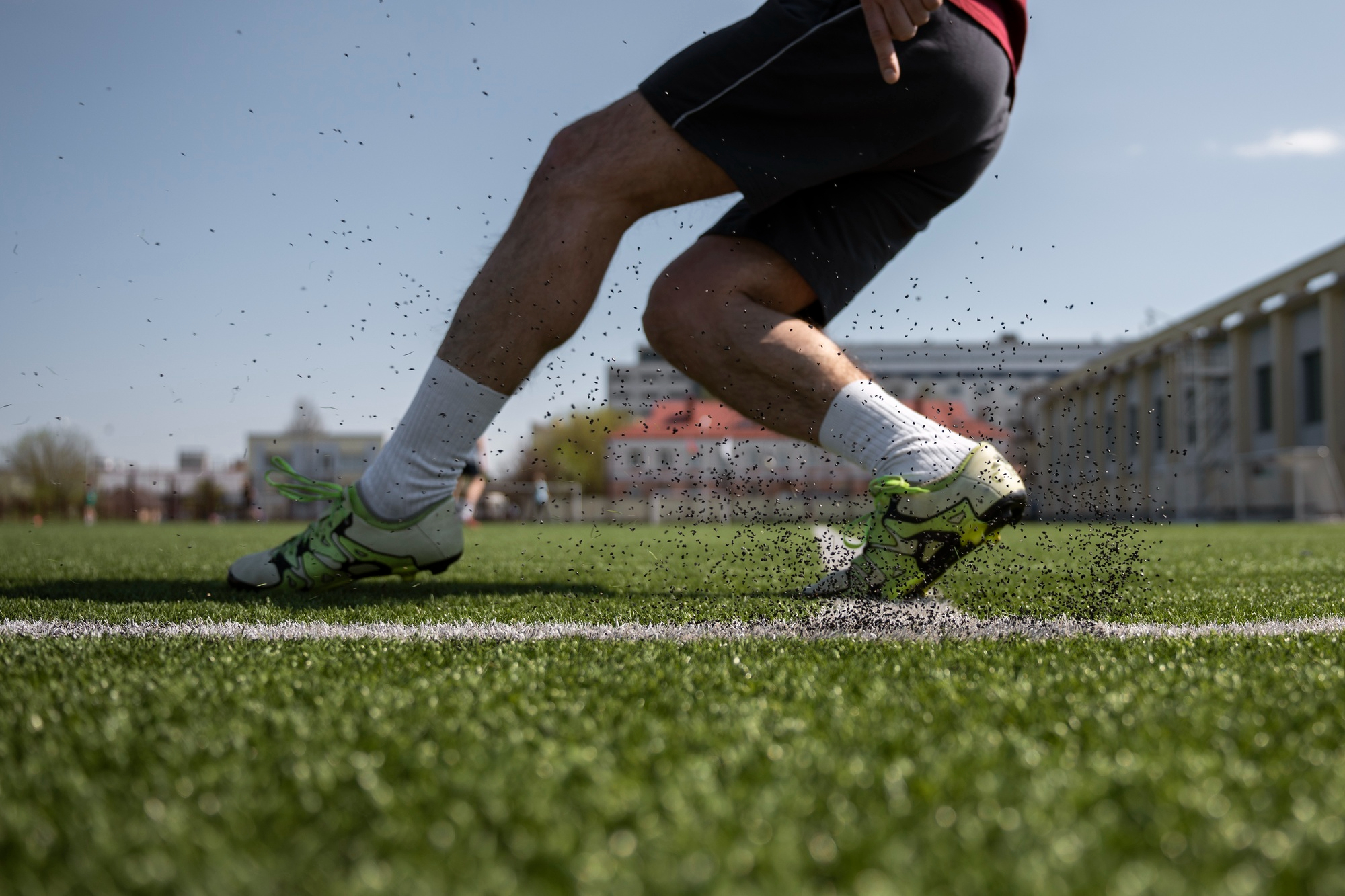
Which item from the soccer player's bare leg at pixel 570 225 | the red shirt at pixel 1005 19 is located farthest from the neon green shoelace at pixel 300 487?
the red shirt at pixel 1005 19

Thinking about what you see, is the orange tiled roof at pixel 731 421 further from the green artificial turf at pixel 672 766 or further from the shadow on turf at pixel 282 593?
the green artificial turf at pixel 672 766

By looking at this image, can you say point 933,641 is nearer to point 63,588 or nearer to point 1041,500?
point 1041,500

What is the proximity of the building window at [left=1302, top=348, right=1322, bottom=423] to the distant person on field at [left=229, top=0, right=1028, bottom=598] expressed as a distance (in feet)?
78.7

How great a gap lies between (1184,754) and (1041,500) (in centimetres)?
219

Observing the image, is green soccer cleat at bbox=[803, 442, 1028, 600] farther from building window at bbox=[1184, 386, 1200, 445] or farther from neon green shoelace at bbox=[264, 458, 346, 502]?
building window at bbox=[1184, 386, 1200, 445]

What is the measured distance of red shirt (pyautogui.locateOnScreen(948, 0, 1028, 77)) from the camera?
6.84ft

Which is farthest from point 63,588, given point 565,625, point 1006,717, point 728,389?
point 1006,717

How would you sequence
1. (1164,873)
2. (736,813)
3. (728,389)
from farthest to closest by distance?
(728,389), (736,813), (1164,873)

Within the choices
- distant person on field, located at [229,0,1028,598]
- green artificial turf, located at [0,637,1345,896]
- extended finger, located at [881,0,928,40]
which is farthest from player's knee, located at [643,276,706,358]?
green artificial turf, located at [0,637,1345,896]

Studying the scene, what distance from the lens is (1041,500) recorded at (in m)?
2.90

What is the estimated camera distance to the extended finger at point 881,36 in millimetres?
1919

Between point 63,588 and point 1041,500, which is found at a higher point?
point 1041,500

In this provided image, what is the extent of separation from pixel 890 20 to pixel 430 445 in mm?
1317

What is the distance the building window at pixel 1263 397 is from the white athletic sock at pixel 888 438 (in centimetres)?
2601
